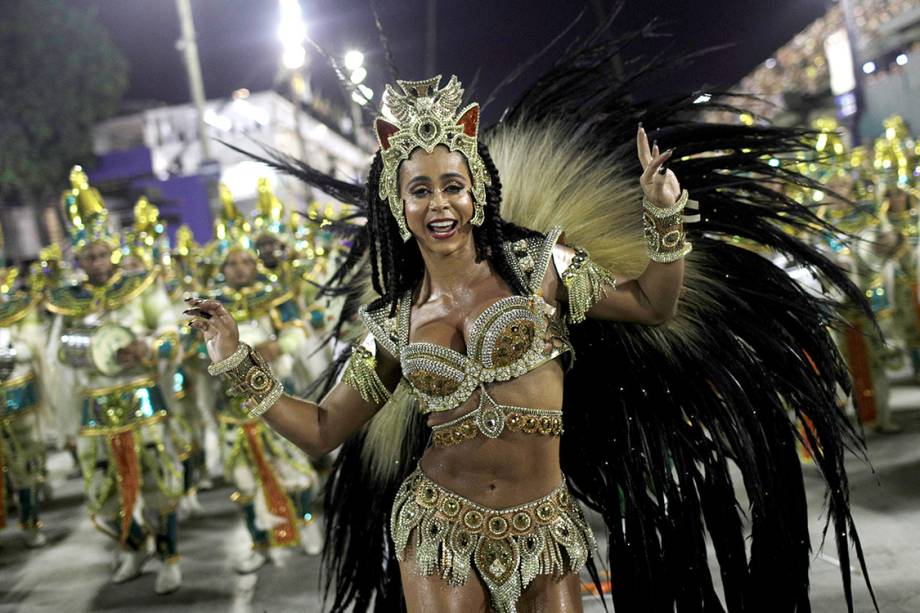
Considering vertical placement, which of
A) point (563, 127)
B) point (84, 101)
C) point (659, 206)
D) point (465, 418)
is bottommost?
point (465, 418)

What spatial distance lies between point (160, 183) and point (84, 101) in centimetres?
288

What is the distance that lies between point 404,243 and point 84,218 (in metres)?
4.05

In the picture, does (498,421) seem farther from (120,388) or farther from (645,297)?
(120,388)

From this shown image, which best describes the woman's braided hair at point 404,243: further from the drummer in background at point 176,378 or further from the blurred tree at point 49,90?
the blurred tree at point 49,90

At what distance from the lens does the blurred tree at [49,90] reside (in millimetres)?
22094

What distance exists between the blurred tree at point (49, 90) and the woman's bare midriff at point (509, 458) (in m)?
23.2

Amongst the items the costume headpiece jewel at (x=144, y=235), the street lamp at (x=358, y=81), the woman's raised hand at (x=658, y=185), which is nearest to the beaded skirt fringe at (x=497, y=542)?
the woman's raised hand at (x=658, y=185)

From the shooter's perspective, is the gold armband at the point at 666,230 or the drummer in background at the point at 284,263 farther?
the drummer in background at the point at 284,263

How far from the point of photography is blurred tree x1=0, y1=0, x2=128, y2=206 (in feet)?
72.5

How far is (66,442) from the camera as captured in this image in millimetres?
8461

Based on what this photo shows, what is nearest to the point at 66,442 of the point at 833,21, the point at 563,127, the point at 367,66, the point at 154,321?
the point at 154,321

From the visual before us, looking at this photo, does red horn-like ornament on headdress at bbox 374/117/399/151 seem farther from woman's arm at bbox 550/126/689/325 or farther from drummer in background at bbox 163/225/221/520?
drummer in background at bbox 163/225/221/520

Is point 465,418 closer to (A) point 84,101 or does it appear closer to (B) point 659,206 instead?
(B) point 659,206

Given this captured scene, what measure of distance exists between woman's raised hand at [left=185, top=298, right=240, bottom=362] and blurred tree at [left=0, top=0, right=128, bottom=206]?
22488mm
